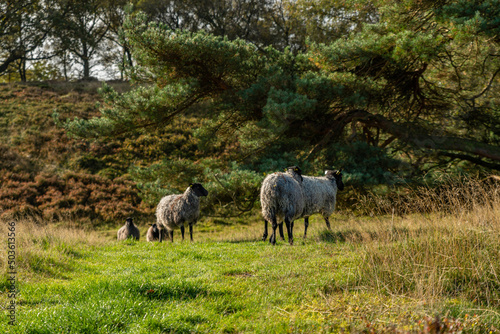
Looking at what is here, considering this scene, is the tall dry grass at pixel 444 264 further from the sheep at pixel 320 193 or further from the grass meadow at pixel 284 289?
the sheep at pixel 320 193

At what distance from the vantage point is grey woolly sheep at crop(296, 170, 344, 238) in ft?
35.2

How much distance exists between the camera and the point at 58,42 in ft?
120

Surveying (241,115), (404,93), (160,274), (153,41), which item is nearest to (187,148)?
(241,115)

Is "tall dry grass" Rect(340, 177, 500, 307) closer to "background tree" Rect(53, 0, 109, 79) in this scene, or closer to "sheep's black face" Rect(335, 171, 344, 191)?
"sheep's black face" Rect(335, 171, 344, 191)

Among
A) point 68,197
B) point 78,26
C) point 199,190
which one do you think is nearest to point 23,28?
point 78,26

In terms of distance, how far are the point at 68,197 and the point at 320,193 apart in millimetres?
15963

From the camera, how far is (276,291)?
5.16m

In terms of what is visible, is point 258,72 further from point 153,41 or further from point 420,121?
point 420,121

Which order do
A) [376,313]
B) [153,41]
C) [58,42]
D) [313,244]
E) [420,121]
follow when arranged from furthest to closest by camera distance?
[58,42] → [420,121] → [153,41] → [313,244] → [376,313]

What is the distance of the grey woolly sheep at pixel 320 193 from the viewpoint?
10.7m

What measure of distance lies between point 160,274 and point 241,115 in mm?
10883

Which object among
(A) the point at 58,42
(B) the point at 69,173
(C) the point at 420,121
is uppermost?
(A) the point at 58,42

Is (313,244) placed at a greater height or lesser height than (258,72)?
lesser

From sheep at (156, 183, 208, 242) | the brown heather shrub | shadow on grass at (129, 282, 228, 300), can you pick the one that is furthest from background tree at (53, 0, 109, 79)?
shadow on grass at (129, 282, 228, 300)
